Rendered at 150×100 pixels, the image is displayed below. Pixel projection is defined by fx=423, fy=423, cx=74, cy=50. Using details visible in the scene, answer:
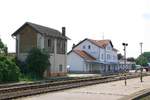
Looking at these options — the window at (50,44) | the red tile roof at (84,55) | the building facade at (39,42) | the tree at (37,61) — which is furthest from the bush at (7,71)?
the red tile roof at (84,55)

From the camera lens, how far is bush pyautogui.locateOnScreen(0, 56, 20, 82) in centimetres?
4078

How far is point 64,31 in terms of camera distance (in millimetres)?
64438

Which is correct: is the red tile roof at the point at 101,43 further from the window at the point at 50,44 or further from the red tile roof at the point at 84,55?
the window at the point at 50,44

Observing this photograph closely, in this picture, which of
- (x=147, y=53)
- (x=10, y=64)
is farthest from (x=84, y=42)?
(x=147, y=53)

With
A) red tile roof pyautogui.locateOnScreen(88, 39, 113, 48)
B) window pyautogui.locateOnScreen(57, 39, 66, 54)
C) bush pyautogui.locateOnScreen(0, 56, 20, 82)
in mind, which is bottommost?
bush pyautogui.locateOnScreen(0, 56, 20, 82)

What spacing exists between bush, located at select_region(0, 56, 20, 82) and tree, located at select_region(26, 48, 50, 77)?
8.40 meters

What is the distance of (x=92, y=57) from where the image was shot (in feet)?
292

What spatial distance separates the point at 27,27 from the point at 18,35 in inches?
67.6

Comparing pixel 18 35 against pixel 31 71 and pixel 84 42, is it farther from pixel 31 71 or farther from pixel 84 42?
pixel 84 42

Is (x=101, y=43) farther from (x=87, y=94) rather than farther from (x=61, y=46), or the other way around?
(x=87, y=94)

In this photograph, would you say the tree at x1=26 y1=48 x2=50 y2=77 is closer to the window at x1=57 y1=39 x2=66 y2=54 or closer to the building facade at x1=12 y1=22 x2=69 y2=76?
the building facade at x1=12 y1=22 x2=69 y2=76

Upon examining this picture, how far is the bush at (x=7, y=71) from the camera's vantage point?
40.8 m

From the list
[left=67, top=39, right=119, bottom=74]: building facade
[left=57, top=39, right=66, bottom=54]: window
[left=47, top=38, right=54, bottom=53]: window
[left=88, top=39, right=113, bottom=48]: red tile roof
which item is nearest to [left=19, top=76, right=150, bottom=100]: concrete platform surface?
[left=47, top=38, right=54, bottom=53]: window

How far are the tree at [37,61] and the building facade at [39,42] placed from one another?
2.88m
